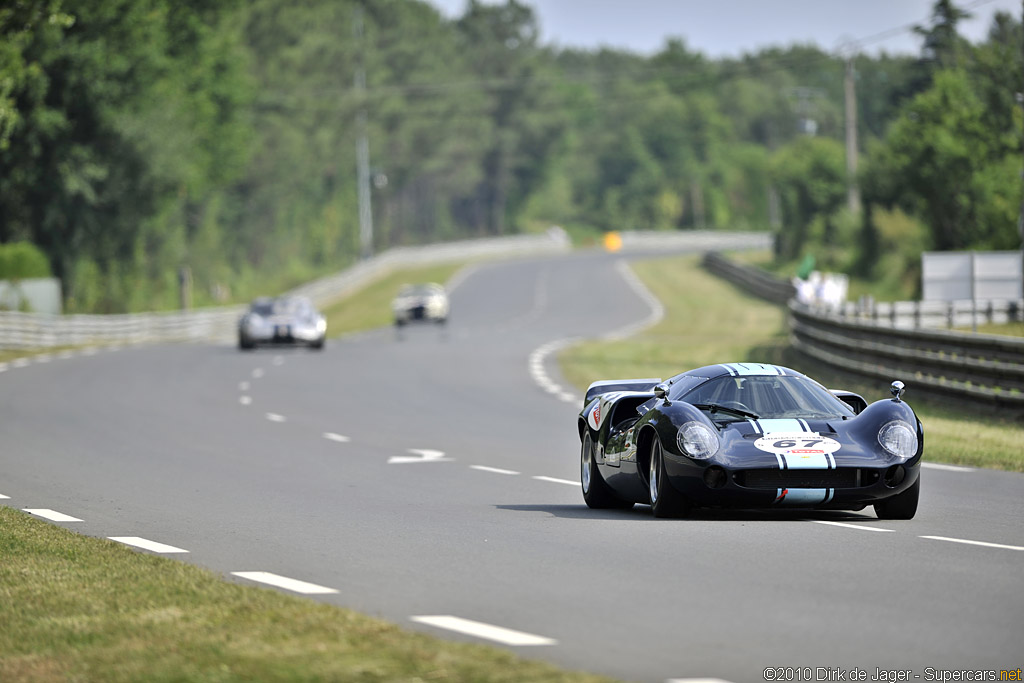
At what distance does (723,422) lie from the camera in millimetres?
11664

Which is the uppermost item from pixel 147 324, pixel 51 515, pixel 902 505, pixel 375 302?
pixel 902 505

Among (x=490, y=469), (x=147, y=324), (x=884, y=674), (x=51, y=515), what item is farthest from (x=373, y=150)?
(x=884, y=674)

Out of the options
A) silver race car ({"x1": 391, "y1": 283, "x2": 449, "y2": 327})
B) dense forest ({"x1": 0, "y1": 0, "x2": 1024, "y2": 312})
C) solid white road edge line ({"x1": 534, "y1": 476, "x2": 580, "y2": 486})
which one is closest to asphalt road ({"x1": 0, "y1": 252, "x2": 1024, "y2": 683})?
solid white road edge line ({"x1": 534, "y1": 476, "x2": 580, "y2": 486})

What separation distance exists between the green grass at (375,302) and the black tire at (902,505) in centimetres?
4924

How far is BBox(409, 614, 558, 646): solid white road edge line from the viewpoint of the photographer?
7164mm

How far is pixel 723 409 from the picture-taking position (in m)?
11.9

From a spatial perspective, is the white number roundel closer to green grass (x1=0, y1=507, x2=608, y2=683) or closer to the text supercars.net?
green grass (x1=0, y1=507, x2=608, y2=683)

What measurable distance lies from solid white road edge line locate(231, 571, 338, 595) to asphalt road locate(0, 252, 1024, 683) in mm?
129

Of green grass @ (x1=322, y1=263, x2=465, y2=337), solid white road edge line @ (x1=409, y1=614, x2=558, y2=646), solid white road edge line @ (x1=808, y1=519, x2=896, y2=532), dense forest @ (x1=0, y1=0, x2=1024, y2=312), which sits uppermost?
dense forest @ (x1=0, y1=0, x2=1024, y2=312)

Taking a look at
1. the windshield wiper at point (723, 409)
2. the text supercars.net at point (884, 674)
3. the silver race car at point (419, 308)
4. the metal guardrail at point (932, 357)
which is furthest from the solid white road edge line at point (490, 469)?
the silver race car at point (419, 308)

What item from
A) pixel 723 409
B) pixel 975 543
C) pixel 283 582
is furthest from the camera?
pixel 723 409

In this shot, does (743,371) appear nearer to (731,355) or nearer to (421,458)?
(421,458)

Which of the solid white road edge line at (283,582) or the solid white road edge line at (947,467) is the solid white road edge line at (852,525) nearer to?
the solid white road edge line at (283,582)

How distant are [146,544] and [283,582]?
7.06ft
